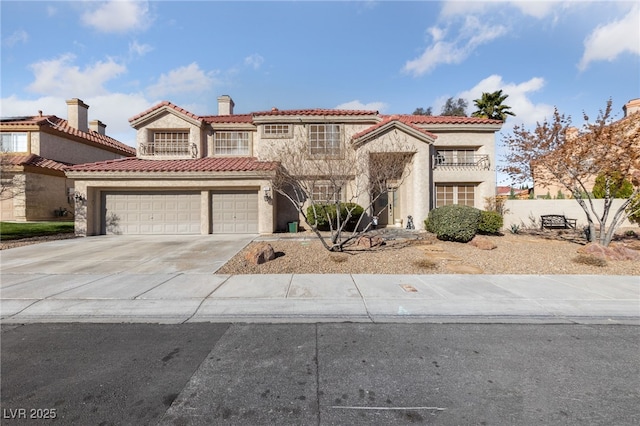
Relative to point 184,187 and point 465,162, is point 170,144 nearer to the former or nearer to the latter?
point 184,187

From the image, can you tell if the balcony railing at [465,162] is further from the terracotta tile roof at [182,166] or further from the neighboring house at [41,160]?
the neighboring house at [41,160]

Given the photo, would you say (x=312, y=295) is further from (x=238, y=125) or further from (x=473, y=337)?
(x=238, y=125)

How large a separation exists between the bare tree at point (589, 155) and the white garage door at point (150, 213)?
637 inches

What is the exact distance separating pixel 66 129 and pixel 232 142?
543 inches

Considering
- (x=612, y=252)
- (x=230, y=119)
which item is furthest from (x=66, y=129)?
(x=612, y=252)

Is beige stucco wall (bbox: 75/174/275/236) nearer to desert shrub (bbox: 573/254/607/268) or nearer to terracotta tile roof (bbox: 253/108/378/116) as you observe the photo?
terracotta tile roof (bbox: 253/108/378/116)

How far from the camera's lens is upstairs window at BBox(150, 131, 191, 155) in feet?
58.1

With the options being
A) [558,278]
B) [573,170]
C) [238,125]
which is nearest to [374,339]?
[558,278]

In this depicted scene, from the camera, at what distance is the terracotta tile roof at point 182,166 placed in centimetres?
1444

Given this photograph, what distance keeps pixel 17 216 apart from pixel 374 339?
2399 centimetres

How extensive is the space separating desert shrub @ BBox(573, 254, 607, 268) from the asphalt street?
4777mm

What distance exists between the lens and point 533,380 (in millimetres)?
3084

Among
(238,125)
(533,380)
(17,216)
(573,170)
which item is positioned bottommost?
(533,380)

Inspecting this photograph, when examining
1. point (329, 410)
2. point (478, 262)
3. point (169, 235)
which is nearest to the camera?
point (329, 410)
